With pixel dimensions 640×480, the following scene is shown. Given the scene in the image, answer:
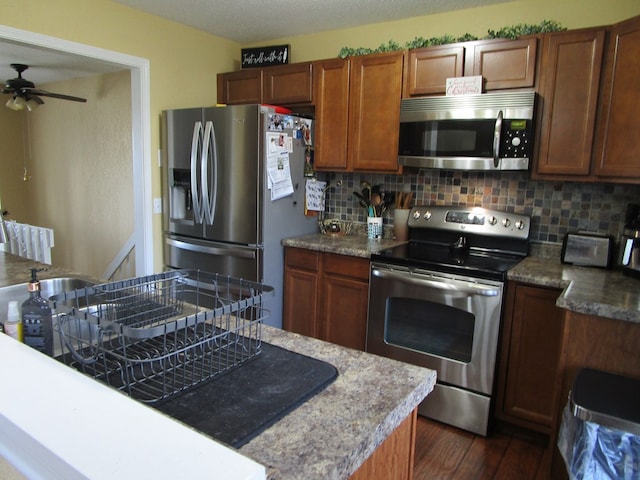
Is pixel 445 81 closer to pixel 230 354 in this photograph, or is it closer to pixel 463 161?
pixel 463 161

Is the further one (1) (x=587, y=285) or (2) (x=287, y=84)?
(2) (x=287, y=84)

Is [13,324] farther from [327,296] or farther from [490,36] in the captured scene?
[490,36]

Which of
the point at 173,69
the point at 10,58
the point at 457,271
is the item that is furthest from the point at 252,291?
the point at 10,58

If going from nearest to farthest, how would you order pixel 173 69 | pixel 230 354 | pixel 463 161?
pixel 230 354 → pixel 463 161 → pixel 173 69

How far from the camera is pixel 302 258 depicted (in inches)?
120

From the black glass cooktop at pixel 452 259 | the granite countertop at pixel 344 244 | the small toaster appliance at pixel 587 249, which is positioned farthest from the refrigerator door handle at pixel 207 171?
the small toaster appliance at pixel 587 249

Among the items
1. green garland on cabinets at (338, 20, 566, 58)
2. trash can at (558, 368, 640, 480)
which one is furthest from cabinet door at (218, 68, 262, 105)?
trash can at (558, 368, 640, 480)

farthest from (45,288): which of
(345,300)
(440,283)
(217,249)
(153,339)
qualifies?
(440,283)

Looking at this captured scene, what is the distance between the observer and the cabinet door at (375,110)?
9.23 ft

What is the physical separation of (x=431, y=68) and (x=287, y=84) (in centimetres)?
107

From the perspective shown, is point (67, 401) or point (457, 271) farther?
point (457, 271)

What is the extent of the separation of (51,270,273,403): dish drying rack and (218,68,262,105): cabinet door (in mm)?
2380

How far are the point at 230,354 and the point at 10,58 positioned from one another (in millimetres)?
4510

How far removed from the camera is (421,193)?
3.11 m
